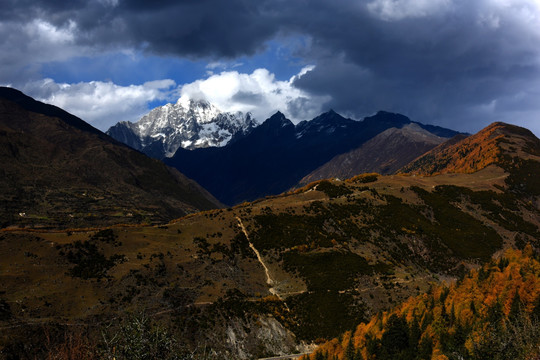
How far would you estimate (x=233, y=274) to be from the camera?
97438 millimetres

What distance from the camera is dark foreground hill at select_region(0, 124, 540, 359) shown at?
68062mm

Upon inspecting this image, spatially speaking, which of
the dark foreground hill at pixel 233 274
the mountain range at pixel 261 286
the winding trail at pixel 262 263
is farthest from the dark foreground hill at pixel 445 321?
the winding trail at pixel 262 263

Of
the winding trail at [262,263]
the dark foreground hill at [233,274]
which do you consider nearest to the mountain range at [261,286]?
the dark foreground hill at [233,274]

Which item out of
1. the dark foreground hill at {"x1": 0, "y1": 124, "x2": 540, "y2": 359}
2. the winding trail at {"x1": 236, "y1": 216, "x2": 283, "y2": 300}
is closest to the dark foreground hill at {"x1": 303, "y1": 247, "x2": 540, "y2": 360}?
the dark foreground hill at {"x1": 0, "y1": 124, "x2": 540, "y2": 359}

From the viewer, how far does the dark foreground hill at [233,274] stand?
223ft

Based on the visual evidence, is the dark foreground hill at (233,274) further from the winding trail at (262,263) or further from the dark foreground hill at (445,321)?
the dark foreground hill at (445,321)

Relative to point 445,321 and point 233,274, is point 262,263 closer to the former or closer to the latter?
point 233,274

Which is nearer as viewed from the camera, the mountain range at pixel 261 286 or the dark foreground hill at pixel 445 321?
the dark foreground hill at pixel 445 321

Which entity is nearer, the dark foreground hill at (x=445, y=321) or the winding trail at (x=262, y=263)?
the dark foreground hill at (x=445, y=321)

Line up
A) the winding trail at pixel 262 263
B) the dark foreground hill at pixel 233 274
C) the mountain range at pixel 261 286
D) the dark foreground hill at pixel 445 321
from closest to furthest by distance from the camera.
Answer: the dark foreground hill at pixel 445 321
the mountain range at pixel 261 286
the dark foreground hill at pixel 233 274
the winding trail at pixel 262 263

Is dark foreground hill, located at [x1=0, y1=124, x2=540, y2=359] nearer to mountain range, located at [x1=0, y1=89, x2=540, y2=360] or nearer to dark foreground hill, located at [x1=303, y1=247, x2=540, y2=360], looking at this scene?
mountain range, located at [x1=0, y1=89, x2=540, y2=360]

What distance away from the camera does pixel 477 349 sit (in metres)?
43.8

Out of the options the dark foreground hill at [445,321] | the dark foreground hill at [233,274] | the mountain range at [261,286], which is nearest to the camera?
the dark foreground hill at [445,321]

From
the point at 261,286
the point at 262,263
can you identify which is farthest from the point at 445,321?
the point at 262,263
